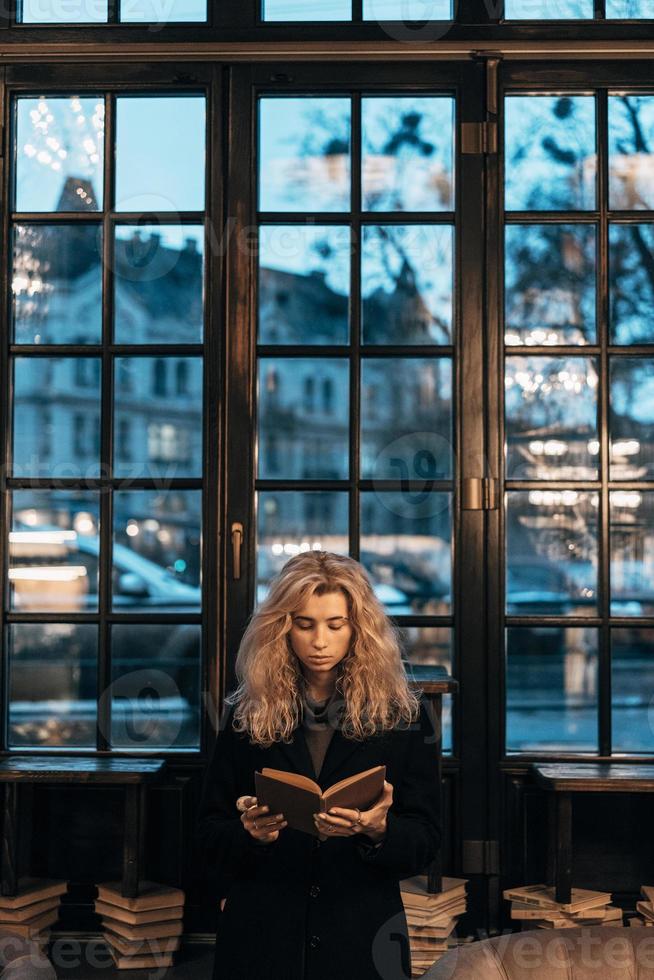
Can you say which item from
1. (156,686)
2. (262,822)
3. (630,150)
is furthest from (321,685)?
(630,150)

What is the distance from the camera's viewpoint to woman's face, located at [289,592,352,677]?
2.58m

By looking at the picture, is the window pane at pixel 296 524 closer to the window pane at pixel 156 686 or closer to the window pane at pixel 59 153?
the window pane at pixel 156 686

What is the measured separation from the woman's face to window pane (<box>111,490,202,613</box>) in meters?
1.92

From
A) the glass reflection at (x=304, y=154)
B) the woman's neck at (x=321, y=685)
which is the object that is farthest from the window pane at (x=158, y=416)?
the woman's neck at (x=321, y=685)

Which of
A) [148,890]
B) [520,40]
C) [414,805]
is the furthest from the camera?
[520,40]

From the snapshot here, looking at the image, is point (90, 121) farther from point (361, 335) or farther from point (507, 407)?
point (507, 407)

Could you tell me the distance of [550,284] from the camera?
4512mm

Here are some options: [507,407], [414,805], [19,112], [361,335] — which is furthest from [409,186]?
[414,805]

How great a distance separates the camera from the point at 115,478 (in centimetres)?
450

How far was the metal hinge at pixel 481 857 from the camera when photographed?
4301 millimetres

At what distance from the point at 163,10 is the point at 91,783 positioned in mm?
2942

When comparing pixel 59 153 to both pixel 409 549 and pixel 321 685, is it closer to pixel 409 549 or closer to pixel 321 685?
pixel 409 549

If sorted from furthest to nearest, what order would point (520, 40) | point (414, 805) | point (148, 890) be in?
point (520, 40) → point (148, 890) → point (414, 805)

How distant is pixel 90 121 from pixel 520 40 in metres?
1.68
